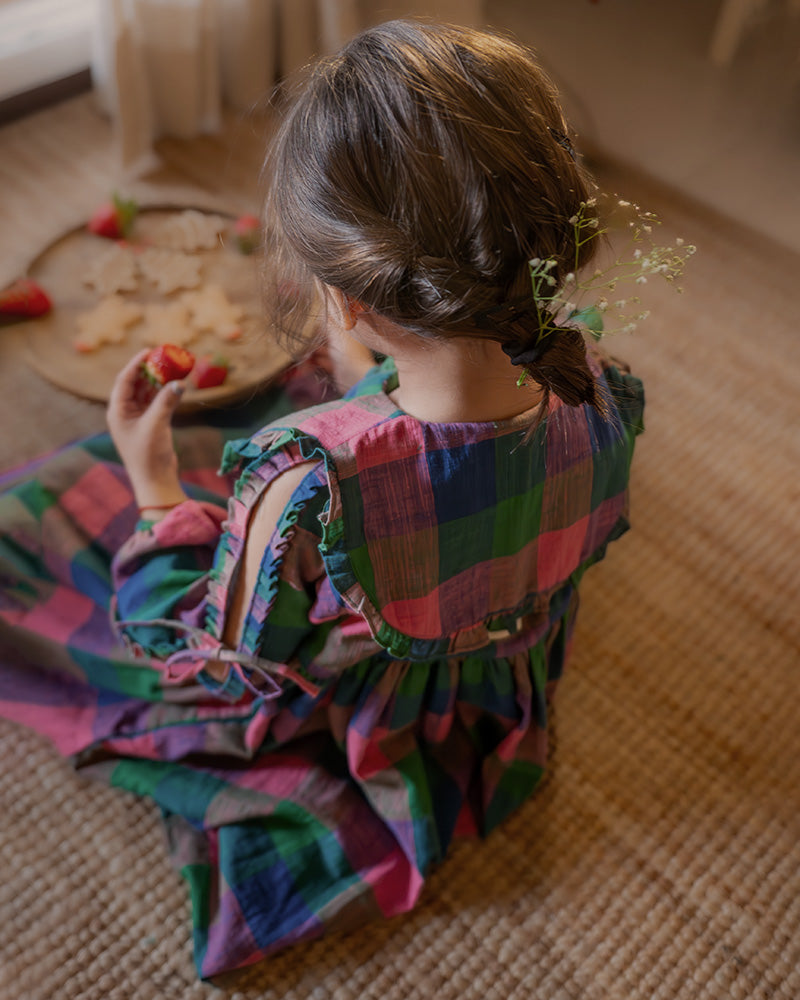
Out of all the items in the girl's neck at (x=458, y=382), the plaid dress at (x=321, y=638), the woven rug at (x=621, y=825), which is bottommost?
the woven rug at (x=621, y=825)

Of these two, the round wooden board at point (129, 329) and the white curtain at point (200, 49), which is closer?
the round wooden board at point (129, 329)

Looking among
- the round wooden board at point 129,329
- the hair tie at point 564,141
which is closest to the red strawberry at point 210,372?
the round wooden board at point 129,329

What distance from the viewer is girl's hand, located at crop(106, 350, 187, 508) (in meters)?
0.95

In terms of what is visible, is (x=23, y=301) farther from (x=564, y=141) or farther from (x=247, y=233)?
(x=564, y=141)

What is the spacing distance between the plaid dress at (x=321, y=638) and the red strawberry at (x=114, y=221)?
359 mm

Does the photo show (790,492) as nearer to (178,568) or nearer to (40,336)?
(178,568)

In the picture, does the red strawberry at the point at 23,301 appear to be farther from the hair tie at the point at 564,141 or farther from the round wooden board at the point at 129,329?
the hair tie at the point at 564,141

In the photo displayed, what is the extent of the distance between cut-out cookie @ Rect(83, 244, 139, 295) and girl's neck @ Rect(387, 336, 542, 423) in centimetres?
65

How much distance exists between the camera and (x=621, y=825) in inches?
41.0

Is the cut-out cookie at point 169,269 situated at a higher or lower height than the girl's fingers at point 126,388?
lower

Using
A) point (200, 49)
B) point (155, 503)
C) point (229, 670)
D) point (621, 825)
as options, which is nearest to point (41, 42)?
point (200, 49)

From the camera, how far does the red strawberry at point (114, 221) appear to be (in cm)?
130

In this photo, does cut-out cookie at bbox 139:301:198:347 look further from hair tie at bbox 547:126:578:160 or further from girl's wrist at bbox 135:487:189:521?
hair tie at bbox 547:126:578:160

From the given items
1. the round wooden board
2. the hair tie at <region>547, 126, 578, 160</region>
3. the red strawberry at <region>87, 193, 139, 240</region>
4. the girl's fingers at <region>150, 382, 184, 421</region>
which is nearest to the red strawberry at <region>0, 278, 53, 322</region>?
the round wooden board
